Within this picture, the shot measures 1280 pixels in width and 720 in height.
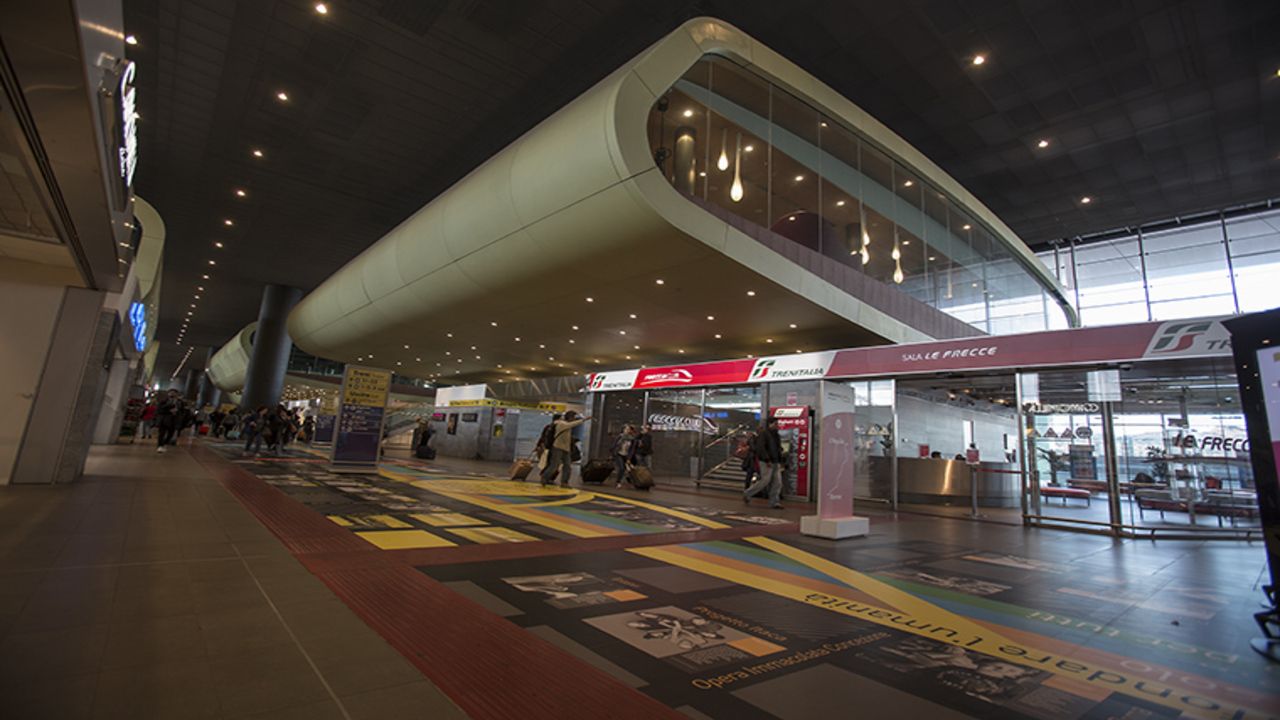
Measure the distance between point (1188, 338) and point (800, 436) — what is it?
25.8 feet

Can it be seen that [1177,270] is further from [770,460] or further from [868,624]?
[868,624]

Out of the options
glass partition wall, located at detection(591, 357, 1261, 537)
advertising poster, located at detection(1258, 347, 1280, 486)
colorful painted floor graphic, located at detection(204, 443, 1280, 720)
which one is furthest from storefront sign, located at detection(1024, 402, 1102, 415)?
advertising poster, located at detection(1258, 347, 1280, 486)

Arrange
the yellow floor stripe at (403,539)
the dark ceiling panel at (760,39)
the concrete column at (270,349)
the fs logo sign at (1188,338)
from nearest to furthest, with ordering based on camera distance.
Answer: the yellow floor stripe at (403,539) < the fs logo sign at (1188,338) < the dark ceiling panel at (760,39) < the concrete column at (270,349)

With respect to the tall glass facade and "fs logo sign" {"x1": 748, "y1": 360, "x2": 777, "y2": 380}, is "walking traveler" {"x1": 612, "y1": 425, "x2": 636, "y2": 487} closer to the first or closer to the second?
"fs logo sign" {"x1": 748, "y1": 360, "x2": 777, "y2": 380}

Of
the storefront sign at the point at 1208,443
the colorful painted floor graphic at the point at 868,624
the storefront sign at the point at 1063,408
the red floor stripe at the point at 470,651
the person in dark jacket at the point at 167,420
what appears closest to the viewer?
the red floor stripe at the point at 470,651

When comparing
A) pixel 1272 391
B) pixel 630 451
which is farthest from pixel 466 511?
pixel 1272 391

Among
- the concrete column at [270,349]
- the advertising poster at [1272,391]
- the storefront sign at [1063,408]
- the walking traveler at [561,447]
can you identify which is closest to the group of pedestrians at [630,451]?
the walking traveler at [561,447]

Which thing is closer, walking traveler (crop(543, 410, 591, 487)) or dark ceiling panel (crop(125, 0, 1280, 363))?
dark ceiling panel (crop(125, 0, 1280, 363))

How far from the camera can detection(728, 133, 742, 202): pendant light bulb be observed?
1118 centimetres

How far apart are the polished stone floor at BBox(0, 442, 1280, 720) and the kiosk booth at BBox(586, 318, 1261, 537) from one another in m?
3.60

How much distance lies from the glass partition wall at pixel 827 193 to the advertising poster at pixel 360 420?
9344 mm

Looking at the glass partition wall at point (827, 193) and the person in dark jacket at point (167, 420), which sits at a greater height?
the glass partition wall at point (827, 193)

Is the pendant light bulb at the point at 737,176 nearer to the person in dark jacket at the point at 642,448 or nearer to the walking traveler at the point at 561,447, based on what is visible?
the walking traveler at the point at 561,447

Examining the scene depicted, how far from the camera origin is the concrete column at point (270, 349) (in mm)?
28375
